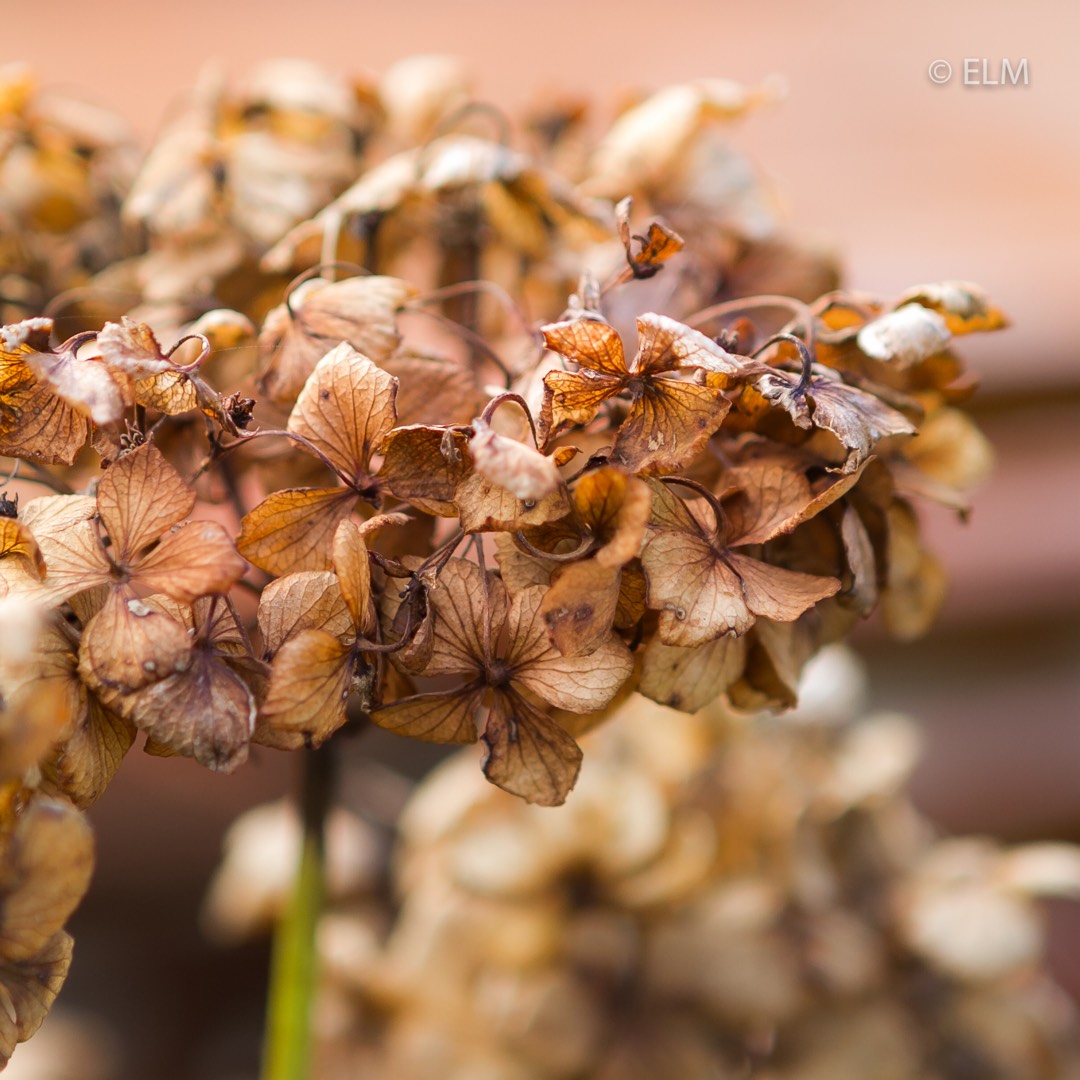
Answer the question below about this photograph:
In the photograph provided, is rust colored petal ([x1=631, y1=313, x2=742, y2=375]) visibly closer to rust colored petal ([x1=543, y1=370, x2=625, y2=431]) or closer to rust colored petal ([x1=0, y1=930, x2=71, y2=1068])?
rust colored petal ([x1=543, y1=370, x2=625, y2=431])

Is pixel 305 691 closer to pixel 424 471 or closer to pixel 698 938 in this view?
pixel 424 471

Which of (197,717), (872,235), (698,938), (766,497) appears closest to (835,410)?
(766,497)

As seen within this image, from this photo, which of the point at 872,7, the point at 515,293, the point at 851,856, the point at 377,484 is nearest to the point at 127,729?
the point at 377,484

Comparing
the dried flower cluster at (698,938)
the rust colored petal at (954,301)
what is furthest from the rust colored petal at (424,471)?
the dried flower cluster at (698,938)

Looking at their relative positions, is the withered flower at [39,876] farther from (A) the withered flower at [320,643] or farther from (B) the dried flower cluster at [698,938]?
(B) the dried flower cluster at [698,938]

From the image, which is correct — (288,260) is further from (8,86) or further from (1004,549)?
(1004,549)

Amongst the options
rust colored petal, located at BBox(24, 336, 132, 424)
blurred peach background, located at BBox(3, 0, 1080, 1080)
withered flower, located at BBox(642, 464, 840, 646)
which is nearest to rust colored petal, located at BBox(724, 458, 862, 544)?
withered flower, located at BBox(642, 464, 840, 646)
